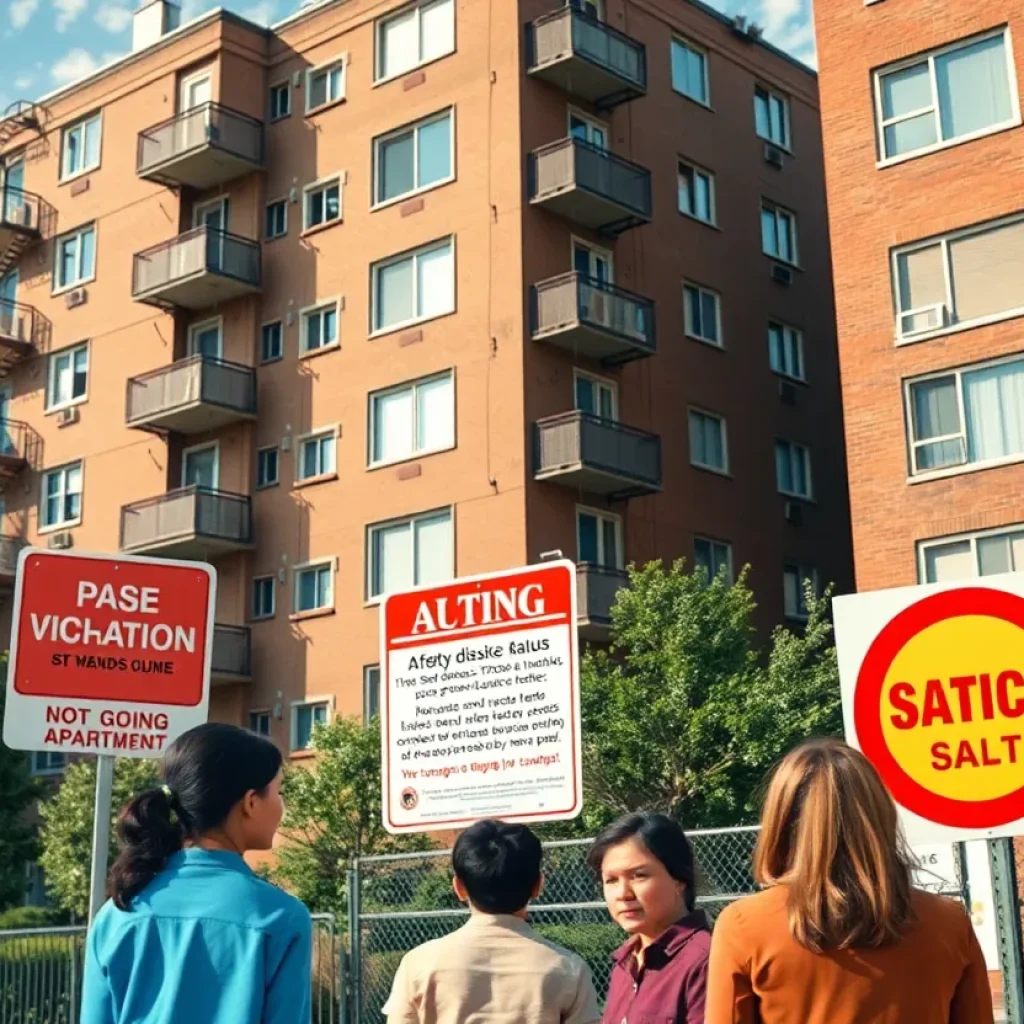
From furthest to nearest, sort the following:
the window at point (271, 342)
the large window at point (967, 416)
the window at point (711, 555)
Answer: the window at point (271, 342) → the window at point (711, 555) → the large window at point (967, 416)

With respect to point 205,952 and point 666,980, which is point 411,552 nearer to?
point 666,980

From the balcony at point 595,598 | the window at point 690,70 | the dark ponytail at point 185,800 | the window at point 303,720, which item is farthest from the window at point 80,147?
the dark ponytail at point 185,800

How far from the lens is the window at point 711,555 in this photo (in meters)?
35.8

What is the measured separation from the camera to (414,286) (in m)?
35.6

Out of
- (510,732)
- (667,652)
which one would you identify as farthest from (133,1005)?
(667,652)

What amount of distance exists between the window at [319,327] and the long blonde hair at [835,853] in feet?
111

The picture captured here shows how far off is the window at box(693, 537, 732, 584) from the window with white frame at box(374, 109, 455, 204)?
9492mm

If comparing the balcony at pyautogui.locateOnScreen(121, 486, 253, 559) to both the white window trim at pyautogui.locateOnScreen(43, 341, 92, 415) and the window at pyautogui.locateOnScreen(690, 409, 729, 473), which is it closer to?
the white window trim at pyautogui.locateOnScreen(43, 341, 92, 415)

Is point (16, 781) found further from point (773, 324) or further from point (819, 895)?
point (819, 895)

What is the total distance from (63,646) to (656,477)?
26.6 metres

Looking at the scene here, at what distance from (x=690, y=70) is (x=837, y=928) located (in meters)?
37.9

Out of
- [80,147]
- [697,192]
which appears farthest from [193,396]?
[697,192]

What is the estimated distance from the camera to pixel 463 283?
3459 cm

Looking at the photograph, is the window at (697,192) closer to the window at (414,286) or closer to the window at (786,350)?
the window at (786,350)
